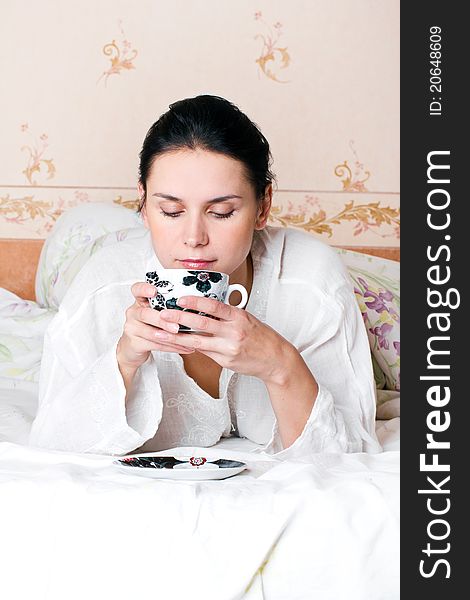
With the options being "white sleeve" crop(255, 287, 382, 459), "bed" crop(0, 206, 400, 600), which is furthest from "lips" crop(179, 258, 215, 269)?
"bed" crop(0, 206, 400, 600)

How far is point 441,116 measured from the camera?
1008 millimetres

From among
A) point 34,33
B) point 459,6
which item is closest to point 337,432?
point 459,6

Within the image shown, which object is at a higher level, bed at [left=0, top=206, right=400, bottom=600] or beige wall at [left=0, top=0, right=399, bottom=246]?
beige wall at [left=0, top=0, right=399, bottom=246]

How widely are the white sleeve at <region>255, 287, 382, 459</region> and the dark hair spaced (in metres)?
0.25

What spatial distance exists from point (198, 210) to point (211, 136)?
0.41 feet

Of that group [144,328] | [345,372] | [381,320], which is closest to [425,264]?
[144,328]

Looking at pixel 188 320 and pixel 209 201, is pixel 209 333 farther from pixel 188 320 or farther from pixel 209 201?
pixel 209 201

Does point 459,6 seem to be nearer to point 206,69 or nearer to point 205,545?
point 205,545

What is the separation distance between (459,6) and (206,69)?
1.60 meters

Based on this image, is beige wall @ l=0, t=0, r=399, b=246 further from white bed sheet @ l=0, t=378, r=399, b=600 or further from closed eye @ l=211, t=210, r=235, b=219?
white bed sheet @ l=0, t=378, r=399, b=600

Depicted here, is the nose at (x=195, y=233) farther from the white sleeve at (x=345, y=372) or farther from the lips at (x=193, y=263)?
the white sleeve at (x=345, y=372)

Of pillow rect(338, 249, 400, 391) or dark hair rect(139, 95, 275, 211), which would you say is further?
pillow rect(338, 249, 400, 391)

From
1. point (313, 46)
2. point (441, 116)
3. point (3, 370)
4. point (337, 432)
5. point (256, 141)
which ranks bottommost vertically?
point (337, 432)

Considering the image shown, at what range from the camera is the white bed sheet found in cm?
103
